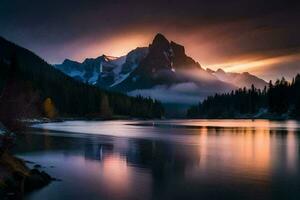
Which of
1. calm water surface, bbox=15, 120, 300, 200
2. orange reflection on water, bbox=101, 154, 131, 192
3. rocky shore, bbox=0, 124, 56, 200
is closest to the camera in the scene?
rocky shore, bbox=0, 124, 56, 200

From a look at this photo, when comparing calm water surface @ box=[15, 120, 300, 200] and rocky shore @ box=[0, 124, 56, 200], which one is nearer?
rocky shore @ box=[0, 124, 56, 200]

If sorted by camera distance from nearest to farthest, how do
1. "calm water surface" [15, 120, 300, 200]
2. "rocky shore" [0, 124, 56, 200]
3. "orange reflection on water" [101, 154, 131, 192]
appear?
"rocky shore" [0, 124, 56, 200]
"calm water surface" [15, 120, 300, 200]
"orange reflection on water" [101, 154, 131, 192]

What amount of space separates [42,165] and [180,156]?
21.6 metres

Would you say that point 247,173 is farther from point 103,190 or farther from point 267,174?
point 103,190

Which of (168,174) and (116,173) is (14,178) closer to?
(116,173)

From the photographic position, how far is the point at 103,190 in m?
34.3

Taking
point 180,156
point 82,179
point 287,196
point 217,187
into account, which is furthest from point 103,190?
point 180,156

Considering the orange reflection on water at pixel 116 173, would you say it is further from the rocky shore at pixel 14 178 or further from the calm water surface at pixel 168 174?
the rocky shore at pixel 14 178

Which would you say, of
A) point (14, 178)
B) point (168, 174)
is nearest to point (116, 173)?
point (168, 174)

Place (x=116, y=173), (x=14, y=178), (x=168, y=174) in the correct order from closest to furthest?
(x=14, y=178) → (x=168, y=174) → (x=116, y=173)

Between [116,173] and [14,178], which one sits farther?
[116,173]

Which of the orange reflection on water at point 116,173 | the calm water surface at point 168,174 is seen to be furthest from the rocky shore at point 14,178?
the orange reflection on water at point 116,173

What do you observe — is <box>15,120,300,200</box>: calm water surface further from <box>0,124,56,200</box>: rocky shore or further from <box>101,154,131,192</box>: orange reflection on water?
<box>0,124,56,200</box>: rocky shore

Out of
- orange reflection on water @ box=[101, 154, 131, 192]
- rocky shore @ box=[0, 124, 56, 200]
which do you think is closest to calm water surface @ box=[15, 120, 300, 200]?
orange reflection on water @ box=[101, 154, 131, 192]
